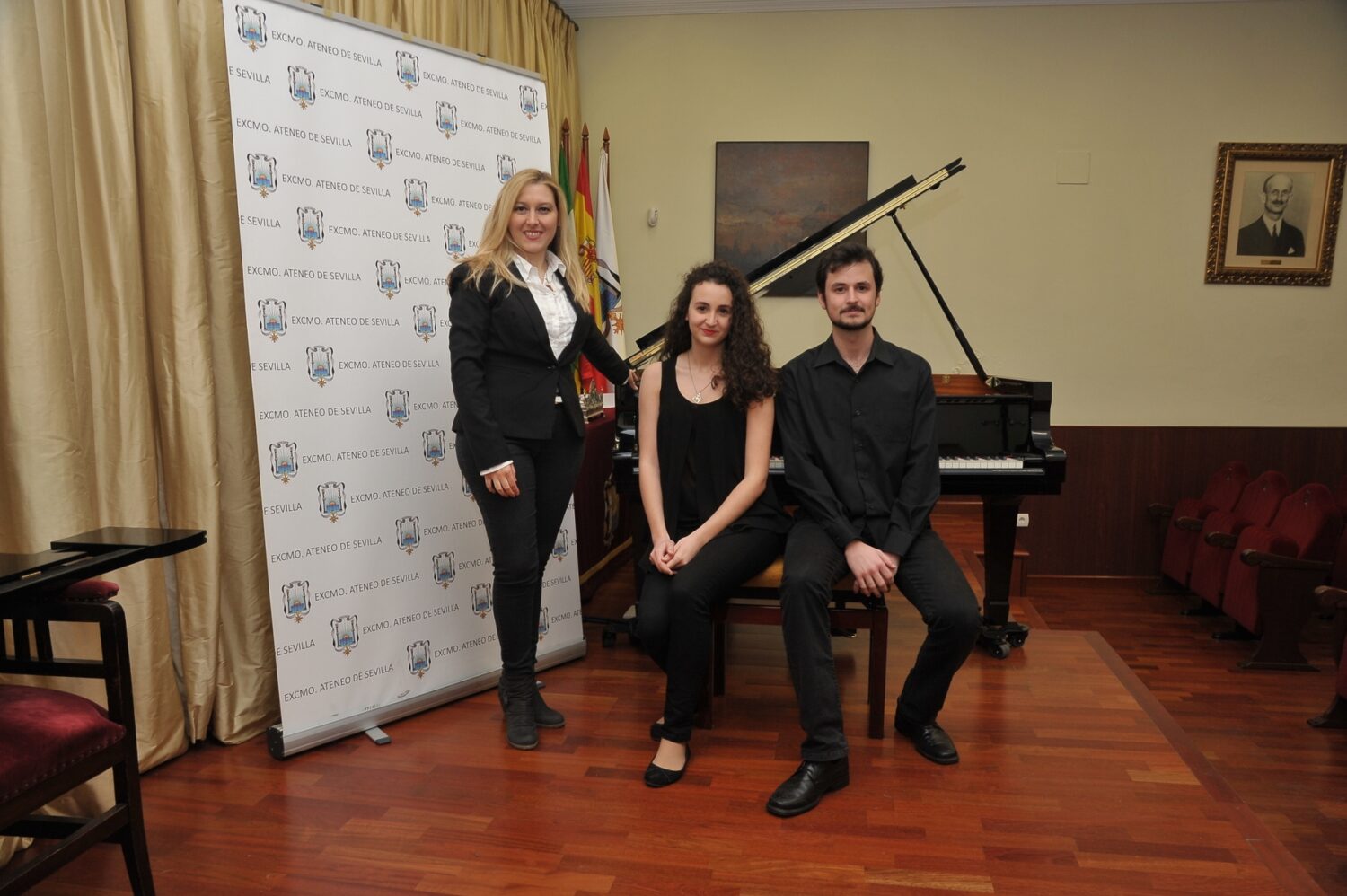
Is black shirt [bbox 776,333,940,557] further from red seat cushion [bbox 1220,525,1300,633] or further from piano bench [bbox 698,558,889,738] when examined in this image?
red seat cushion [bbox 1220,525,1300,633]

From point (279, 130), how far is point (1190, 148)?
15.3 feet

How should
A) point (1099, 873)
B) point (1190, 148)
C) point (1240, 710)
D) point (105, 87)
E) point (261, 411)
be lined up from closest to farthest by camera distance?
point (1099, 873)
point (105, 87)
point (261, 411)
point (1240, 710)
point (1190, 148)

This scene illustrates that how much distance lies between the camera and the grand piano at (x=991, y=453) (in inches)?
120

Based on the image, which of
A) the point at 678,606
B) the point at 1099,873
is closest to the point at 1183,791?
the point at 1099,873

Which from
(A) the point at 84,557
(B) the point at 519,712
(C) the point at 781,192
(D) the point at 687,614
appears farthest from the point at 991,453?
(A) the point at 84,557

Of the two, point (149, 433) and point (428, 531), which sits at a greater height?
point (149, 433)

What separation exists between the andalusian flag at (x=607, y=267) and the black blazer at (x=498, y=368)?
7.73 ft

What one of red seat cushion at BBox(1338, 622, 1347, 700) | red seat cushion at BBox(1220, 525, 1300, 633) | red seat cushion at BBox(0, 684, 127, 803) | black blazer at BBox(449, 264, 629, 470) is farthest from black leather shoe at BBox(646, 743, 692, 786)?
red seat cushion at BBox(1220, 525, 1300, 633)

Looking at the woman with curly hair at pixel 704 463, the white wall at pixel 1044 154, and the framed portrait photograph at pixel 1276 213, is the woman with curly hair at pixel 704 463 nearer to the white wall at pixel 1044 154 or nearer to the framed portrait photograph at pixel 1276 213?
the white wall at pixel 1044 154

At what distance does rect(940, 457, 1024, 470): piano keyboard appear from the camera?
9.98 feet

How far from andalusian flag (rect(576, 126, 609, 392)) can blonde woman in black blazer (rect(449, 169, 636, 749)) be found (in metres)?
A: 2.14

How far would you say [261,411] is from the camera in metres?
2.42

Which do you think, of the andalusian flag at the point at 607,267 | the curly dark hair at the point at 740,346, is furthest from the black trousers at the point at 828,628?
the andalusian flag at the point at 607,267

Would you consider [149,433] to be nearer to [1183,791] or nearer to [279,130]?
[279,130]
